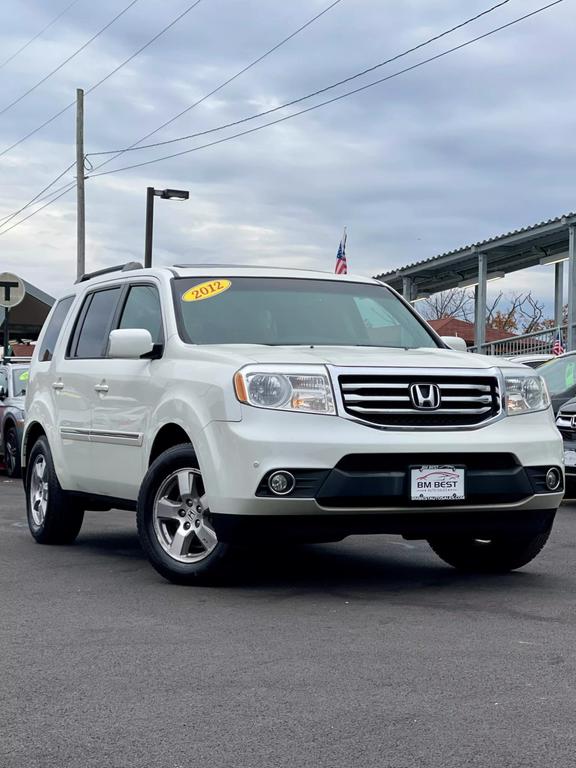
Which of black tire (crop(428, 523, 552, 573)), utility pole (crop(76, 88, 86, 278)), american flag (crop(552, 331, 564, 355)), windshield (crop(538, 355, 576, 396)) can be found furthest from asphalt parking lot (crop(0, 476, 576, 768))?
utility pole (crop(76, 88, 86, 278))

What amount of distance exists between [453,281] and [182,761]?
28429mm

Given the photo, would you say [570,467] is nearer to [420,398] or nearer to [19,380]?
[420,398]

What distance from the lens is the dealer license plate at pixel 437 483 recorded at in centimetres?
657

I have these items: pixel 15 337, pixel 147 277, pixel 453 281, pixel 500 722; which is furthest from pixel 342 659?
pixel 15 337

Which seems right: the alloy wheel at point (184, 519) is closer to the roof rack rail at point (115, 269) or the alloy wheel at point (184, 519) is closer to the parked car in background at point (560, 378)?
the roof rack rail at point (115, 269)

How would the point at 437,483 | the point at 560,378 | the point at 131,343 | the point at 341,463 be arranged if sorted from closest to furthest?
the point at 341,463
the point at 437,483
the point at 131,343
the point at 560,378

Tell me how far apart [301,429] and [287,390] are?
0.77 ft

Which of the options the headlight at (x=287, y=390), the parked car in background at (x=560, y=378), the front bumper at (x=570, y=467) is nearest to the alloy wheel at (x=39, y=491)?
the headlight at (x=287, y=390)

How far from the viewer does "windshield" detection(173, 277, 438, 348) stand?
774cm

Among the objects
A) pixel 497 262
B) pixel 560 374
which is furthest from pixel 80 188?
pixel 560 374

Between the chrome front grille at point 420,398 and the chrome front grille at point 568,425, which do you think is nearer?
the chrome front grille at point 420,398

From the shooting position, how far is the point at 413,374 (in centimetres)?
672

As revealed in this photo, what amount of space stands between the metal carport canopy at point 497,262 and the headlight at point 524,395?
690 inches

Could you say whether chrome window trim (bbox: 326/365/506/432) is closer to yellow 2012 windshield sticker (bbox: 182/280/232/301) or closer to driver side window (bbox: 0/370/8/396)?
yellow 2012 windshield sticker (bbox: 182/280/232/301)
